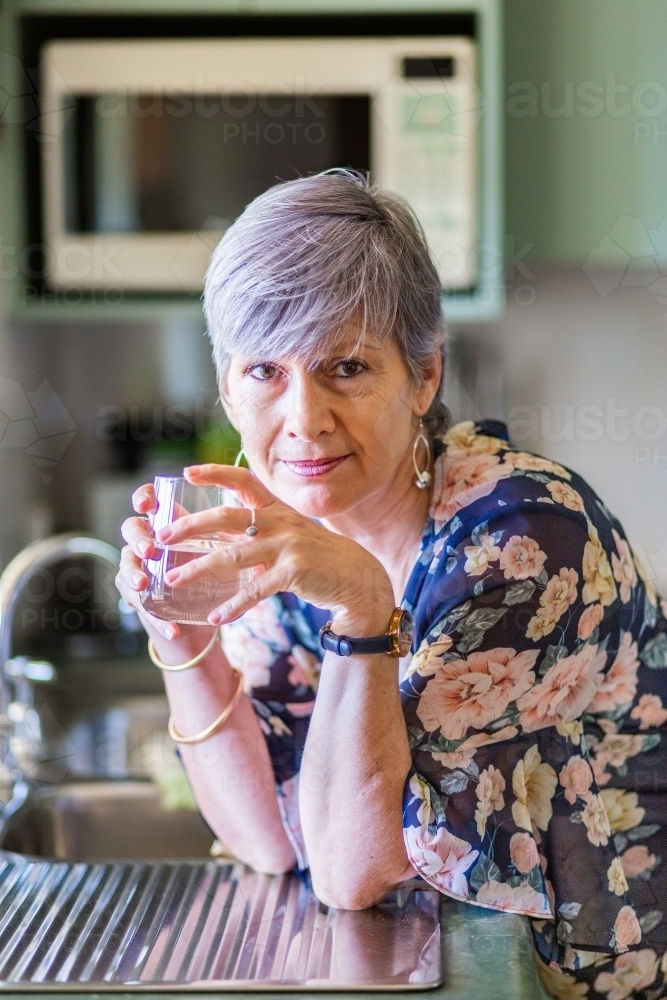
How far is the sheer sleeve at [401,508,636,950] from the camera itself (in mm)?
942

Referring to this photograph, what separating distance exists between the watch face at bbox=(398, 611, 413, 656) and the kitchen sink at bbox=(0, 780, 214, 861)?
77 cm

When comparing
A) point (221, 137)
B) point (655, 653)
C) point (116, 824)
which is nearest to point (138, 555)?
point (655, 653)

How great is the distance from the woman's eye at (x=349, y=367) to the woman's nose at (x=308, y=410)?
1.0 inches

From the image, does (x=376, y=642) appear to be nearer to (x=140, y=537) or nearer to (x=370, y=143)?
(x=140, y=537)

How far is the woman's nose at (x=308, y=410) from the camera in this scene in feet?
3.23

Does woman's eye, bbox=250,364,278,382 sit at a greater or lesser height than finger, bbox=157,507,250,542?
greater

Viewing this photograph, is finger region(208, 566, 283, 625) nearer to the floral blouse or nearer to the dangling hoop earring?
the floral blouse

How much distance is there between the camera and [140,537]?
92cm

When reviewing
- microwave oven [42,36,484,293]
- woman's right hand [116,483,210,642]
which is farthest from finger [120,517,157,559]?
microwave oven [42,36,484,293]

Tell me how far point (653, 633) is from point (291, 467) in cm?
40

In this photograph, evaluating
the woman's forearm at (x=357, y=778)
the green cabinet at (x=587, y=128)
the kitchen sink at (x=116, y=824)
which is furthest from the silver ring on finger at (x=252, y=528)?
the green cabinet at (x=587, y=128)

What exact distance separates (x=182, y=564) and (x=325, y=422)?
194 millimetres

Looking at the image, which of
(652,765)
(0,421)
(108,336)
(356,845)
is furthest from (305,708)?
(108,336)

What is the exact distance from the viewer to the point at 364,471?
3.37ft
